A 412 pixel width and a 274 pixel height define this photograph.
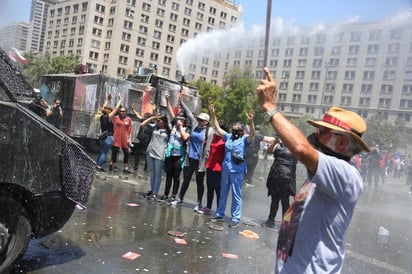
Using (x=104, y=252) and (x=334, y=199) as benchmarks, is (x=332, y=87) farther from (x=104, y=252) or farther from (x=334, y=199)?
(x=334, y=199)

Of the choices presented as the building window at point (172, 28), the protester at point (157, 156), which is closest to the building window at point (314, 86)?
the protester at point (157, 156)

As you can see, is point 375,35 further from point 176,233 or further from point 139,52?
point 139,52

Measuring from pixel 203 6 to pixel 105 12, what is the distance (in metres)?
24.6

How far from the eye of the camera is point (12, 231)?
379 cm

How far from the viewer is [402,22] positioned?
503 inches

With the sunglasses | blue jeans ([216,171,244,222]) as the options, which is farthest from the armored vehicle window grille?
blue jeans ([216,171,244,222])

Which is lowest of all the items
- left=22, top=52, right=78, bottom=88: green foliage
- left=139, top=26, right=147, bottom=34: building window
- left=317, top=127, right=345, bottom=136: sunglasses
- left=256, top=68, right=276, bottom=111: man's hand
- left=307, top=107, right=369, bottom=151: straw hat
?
left=317, top=127, right=345, bottom=136: sunglasses

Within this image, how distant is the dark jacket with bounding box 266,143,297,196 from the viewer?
23.9ft

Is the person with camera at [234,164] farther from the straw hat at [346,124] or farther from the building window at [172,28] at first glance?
the building window at [172,28]

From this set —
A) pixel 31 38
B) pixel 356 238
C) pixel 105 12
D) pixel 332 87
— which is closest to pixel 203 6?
pixel 105 12

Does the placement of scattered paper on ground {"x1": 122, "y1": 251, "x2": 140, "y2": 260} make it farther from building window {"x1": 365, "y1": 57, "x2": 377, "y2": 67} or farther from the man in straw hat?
building window {"x1": 365, "y1": 57, "x2": 377, "y2": 67}

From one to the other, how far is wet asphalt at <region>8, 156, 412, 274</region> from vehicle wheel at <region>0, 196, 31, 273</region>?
1.01ft

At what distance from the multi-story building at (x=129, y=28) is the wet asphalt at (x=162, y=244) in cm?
8796

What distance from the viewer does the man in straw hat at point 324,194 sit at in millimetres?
2188
